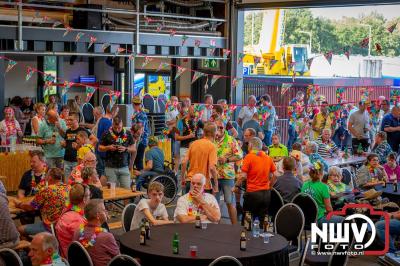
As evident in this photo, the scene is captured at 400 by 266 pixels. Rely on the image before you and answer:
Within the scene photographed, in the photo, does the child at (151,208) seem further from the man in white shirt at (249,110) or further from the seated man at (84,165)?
the man in white shirt at (249,110)

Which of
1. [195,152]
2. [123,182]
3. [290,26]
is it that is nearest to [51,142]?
[123,182]

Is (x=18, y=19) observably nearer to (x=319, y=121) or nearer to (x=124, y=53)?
(x=124, y=53)

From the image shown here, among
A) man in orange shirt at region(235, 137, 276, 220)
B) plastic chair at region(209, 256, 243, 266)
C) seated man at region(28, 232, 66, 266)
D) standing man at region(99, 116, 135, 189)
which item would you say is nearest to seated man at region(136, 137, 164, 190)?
standing man at region(99, 116, 135, 189)

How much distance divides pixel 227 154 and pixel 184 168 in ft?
2.45

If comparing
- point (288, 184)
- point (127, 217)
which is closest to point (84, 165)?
point (127, 217)

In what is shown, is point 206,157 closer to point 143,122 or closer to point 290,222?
point 290,222

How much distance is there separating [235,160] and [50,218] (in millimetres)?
3726

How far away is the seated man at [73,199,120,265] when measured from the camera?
7.57 meters

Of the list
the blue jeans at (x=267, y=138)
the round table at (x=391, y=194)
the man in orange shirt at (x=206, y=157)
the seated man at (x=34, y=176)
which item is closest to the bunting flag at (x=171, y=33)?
the blue jeans at (x=267, y=138)

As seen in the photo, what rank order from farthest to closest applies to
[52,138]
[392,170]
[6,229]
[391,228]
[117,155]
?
[52,138], [392,170], [117,155], [391,228], [6,229]

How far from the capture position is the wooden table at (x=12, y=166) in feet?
→ 46.7

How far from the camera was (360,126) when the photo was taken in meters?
17.2

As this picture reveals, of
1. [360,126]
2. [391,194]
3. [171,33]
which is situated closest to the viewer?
[391,194]

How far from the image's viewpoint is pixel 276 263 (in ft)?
26.2
